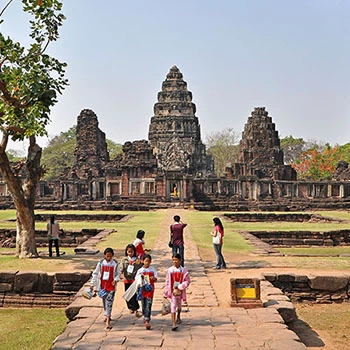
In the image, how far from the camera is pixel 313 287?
9.84m

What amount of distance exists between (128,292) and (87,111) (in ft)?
153

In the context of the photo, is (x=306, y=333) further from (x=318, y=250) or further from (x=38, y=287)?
(x=318, y=250)

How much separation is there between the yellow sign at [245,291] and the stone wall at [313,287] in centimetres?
218

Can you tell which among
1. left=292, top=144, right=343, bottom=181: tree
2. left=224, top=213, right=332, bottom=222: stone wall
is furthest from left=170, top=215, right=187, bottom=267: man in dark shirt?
left=292, top=144, right=343, bottom=181: tree

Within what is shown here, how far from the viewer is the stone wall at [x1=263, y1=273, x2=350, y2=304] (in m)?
9.73


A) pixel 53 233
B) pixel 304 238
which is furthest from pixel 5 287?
pixel 304 238

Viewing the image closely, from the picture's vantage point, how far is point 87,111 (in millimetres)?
52250

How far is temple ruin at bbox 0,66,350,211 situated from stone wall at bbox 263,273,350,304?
23.5 meters

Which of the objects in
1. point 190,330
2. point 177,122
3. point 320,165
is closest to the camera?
point 190,330

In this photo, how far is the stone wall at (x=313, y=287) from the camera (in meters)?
9.73

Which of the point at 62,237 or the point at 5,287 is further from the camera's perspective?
the point at 62,237

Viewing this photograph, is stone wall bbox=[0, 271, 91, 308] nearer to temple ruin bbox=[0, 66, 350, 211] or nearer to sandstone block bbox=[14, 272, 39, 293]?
sandstone block bbox=[14, 272, 39, 293]

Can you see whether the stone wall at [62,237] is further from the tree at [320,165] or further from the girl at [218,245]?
the tree at [320,165]

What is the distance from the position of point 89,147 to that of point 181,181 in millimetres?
17084
